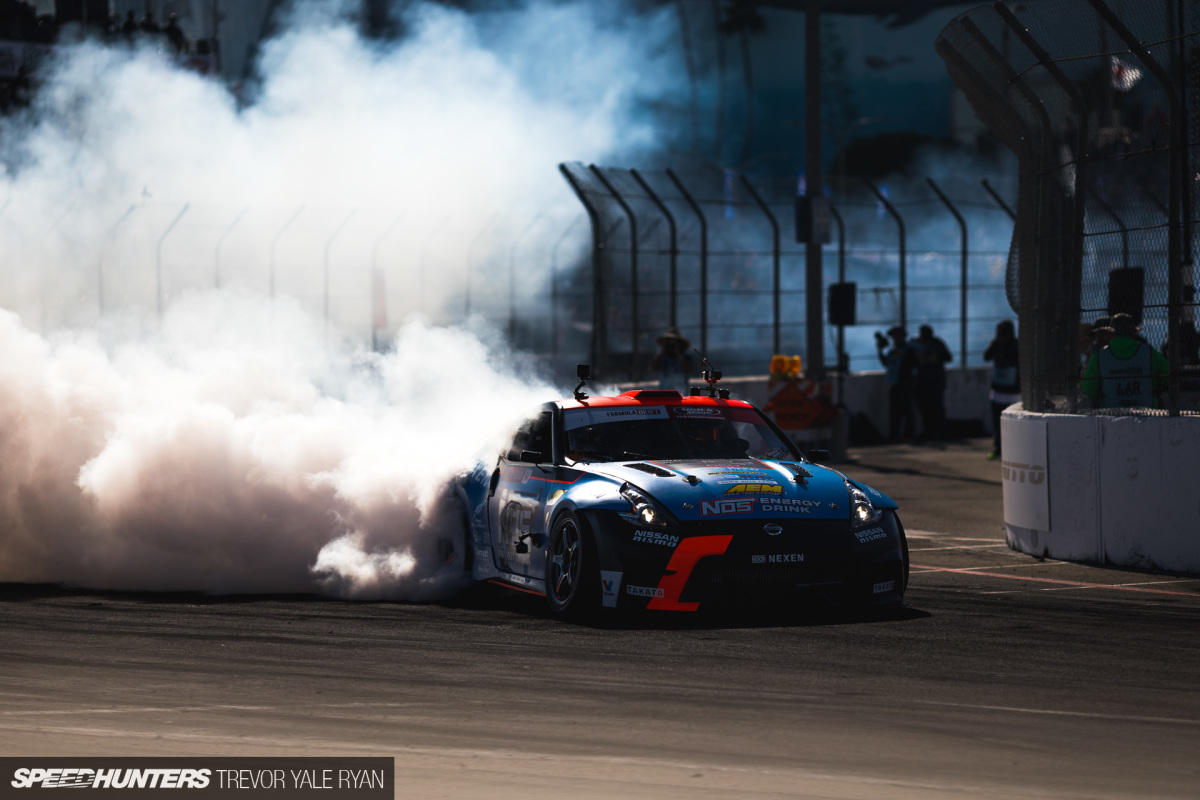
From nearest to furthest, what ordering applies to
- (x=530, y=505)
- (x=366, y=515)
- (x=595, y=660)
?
(x=595, y=660)
(x=530, y=505)
(x=366, y=515)

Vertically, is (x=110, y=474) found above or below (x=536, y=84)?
below

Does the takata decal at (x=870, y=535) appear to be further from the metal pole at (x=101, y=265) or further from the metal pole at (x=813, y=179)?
the metal pole at (x=101, y=265)

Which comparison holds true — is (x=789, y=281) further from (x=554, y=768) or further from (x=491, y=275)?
(x=554, y=768)

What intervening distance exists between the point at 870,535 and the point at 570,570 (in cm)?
157

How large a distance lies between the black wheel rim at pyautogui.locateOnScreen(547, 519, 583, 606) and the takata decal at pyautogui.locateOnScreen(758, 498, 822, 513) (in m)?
0.98

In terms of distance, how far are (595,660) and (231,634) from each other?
204 centimetres

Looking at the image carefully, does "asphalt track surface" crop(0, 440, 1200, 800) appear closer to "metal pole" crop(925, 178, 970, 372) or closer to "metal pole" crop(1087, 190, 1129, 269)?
"metal pole" crop(1087, 190, 1129, 269)

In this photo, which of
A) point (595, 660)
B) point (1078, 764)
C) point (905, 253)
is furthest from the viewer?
point (905, 253)

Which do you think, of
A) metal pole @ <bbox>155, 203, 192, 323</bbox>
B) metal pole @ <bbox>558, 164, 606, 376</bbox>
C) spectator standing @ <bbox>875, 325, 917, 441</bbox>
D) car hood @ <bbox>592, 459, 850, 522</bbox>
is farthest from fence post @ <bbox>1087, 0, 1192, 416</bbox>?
metal pole @ <bbox>155, 203, 192, 323</bbox>

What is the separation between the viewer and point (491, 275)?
94.9 ft

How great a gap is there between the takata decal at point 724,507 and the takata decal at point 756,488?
10cm

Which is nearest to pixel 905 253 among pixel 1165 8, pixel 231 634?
pixel 1165 8

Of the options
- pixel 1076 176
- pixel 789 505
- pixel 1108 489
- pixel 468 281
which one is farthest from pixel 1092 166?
pixel 468 281

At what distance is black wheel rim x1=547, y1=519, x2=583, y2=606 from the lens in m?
8.38
